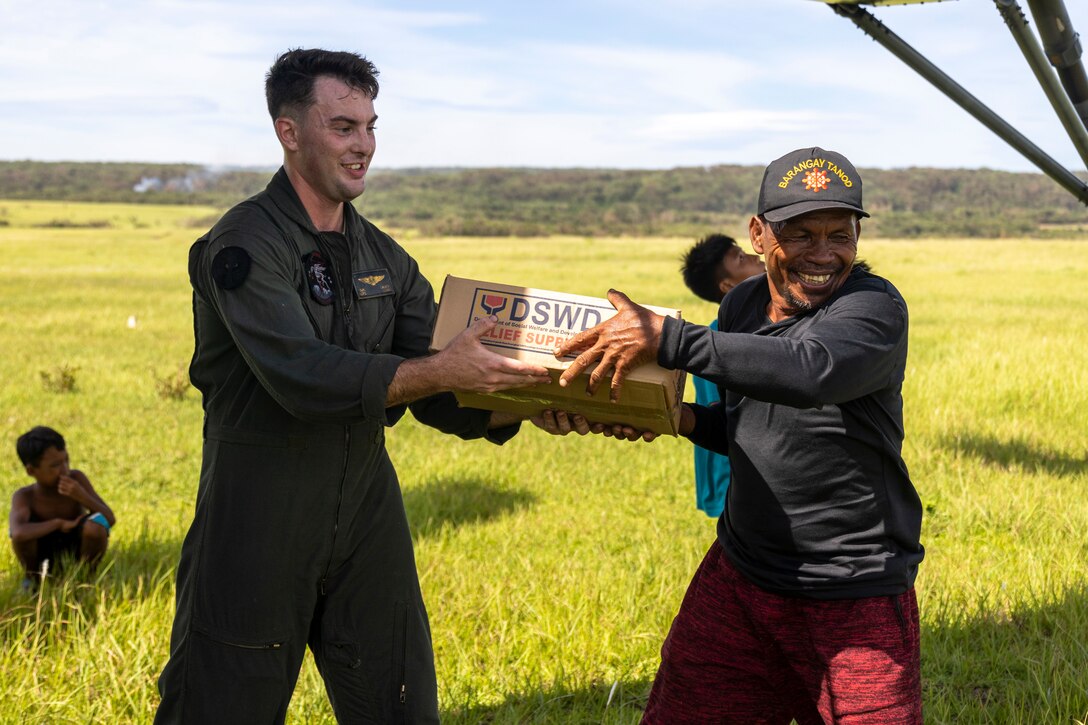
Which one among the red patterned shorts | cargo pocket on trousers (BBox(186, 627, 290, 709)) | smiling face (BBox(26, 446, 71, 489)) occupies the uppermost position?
the red patterned shorts

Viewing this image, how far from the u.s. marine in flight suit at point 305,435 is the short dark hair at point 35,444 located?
3.38 meters

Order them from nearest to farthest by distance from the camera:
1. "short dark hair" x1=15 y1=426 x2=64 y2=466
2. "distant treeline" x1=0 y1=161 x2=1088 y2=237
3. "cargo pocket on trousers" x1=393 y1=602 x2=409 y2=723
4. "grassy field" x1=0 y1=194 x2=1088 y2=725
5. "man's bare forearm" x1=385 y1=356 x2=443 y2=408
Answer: "man's bare forearm" x1=385 y1=356 x2=443 y2=408, "cargo pocket on trousers" x1=393 y1=602 x2=409 y2=723, "grassy field" x1=0 y1=194 x2=1088 y2=725, "short dark hair" x1=15 y1=426 x2=64 y2=466, "distant treeline" x1=0 y1=161 x2=1088 y2=237

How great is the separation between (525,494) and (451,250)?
49746mm

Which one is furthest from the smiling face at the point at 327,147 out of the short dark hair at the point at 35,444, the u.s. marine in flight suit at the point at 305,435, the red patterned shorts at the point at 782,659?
the short dark hair at the point at 35,444

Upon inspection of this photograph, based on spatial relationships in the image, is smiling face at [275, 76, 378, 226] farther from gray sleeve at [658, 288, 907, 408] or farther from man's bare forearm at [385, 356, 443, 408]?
gray sleeve at [658, 288, 907, 408]

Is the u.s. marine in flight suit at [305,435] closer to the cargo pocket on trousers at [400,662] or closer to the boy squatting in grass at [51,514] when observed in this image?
the cargo pocket on trousers at [400,662]

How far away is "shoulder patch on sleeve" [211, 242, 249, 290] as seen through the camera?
2805 millimetres

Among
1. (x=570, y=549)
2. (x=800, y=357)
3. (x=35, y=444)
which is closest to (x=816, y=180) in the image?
(x=800, y=357)

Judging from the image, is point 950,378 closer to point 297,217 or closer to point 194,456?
point 194,456

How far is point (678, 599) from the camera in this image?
5414 mm

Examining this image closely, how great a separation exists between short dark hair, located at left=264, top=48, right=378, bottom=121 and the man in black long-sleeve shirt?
3.78 feet

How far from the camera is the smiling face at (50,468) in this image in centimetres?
603

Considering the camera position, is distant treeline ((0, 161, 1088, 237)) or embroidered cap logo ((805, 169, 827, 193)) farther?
distant treeline ((0, 161, 1088, 237))

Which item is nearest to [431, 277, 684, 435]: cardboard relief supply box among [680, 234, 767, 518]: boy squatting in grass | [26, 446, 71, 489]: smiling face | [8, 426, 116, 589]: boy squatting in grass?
[680, 234, 767, 518]: boy squatting in grass
